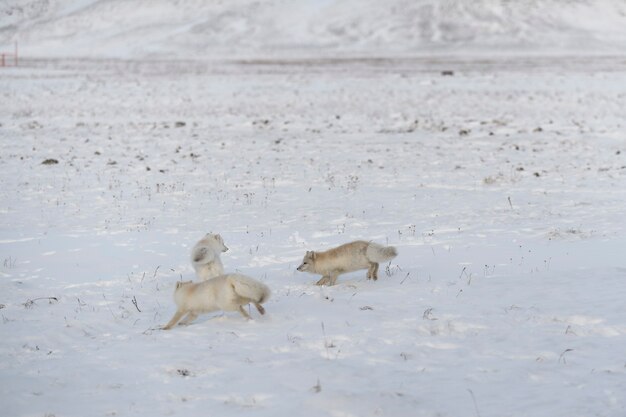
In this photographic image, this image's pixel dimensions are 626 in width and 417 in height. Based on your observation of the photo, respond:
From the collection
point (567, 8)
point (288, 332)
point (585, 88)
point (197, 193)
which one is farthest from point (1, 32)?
point (288, 332)

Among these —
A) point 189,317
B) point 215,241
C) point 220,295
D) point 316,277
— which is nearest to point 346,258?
point 316,277

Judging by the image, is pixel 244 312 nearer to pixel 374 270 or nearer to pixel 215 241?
pixel 215 241

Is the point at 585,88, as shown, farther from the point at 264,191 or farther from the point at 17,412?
the point at 17,412

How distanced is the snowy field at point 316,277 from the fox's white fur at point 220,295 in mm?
241

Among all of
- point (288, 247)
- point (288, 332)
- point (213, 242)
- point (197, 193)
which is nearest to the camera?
point (288, 332)

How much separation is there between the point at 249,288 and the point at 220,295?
34 centimetres

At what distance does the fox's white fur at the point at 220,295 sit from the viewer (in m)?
8.48

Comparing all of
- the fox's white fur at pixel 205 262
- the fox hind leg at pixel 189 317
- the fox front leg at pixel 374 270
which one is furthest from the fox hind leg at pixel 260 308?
the fox front leg at pixel 374 270

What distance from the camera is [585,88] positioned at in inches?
1663

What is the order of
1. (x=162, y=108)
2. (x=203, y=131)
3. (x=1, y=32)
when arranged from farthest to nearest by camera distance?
1. (x=1, y=32)
2. (x=162, y=108)
3. (x=203, y=131)

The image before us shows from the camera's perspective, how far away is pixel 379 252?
10.2 metres

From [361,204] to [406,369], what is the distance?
8776mm

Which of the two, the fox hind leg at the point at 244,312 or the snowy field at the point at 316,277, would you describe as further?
the fox hind leg at the point at 244,312

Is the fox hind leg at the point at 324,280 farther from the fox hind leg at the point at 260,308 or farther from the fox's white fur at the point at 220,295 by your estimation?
the fox's white fur at the point at 220,295
